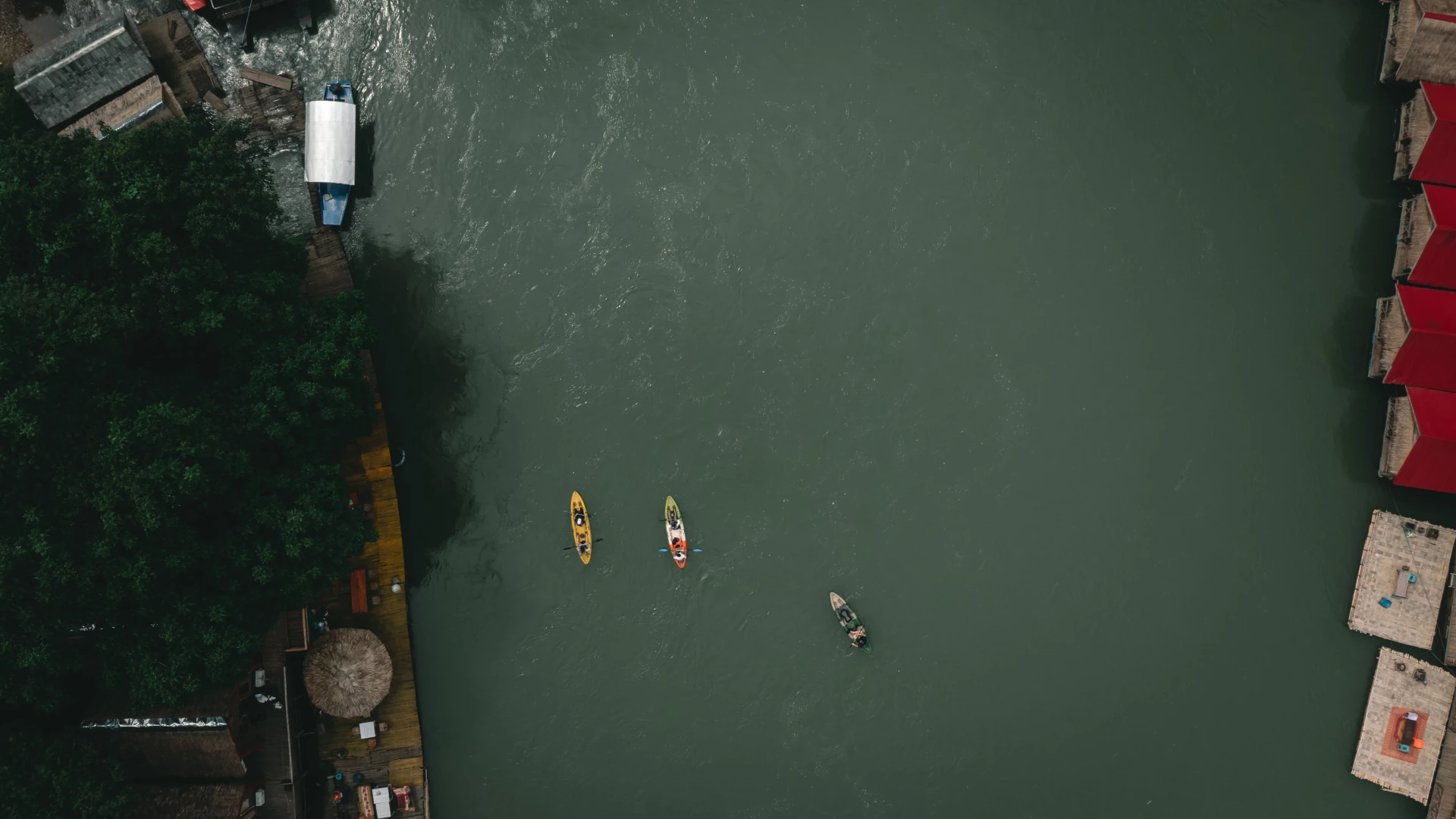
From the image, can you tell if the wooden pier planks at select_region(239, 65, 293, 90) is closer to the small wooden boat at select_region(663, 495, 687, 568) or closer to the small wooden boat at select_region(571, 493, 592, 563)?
the small wooden boat at select_region(571, 493, 592, 563)

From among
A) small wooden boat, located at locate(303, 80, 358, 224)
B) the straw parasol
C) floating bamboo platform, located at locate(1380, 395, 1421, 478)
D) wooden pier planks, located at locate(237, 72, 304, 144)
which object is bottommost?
the straw parasol

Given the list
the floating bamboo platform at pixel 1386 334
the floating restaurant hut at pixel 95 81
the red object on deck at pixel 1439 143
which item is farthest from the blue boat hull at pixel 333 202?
the red object on deck at pixel 1439 143

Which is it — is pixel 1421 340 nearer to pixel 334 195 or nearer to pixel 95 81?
pixel 334 195

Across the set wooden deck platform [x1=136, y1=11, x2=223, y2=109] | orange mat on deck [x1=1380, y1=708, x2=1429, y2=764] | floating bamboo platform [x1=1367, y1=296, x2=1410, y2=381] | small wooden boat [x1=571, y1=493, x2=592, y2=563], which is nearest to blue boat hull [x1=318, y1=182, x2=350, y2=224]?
wooden deck platform [x1=136, y1=11, x2=223, y2=109]

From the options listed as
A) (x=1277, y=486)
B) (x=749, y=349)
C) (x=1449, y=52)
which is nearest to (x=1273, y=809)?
(x=1277, y=486)

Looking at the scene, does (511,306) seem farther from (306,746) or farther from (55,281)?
(306,746)

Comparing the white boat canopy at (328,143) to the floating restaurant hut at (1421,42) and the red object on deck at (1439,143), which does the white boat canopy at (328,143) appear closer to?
the floating restaurant hut at (1421,42)

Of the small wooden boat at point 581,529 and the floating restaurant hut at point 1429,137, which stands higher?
the floating restaurant hut at point 1429,137
